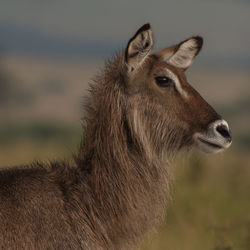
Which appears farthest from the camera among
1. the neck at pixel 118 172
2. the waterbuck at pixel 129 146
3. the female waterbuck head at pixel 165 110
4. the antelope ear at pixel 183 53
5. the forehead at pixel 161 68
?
the antelope ear at pixel 183 53

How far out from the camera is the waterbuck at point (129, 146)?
7.68m

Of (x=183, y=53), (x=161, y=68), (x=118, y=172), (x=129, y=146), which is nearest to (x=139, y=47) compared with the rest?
(x=161, y=68)

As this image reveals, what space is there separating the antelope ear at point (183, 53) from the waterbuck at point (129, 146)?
0.79ft

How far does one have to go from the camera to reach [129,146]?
26.4ft

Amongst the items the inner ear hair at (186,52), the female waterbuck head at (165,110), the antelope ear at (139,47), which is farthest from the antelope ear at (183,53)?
the antelope ear at (139,47)

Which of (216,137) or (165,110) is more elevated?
(165,110)

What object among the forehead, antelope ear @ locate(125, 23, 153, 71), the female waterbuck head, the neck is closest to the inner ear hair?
the forehead

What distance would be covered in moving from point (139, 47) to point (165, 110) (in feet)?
2.33

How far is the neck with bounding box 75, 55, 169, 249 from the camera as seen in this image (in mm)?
7816

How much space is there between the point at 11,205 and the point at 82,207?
0.78 meters

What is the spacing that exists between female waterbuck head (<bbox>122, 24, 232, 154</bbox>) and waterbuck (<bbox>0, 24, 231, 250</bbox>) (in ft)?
0.03

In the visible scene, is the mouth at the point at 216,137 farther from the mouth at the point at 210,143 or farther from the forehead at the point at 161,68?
the forehead at the point at 161,68

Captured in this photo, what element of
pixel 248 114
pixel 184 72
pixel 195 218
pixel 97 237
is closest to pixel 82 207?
pixel 97 237

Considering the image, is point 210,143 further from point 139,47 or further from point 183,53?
point 183,53
